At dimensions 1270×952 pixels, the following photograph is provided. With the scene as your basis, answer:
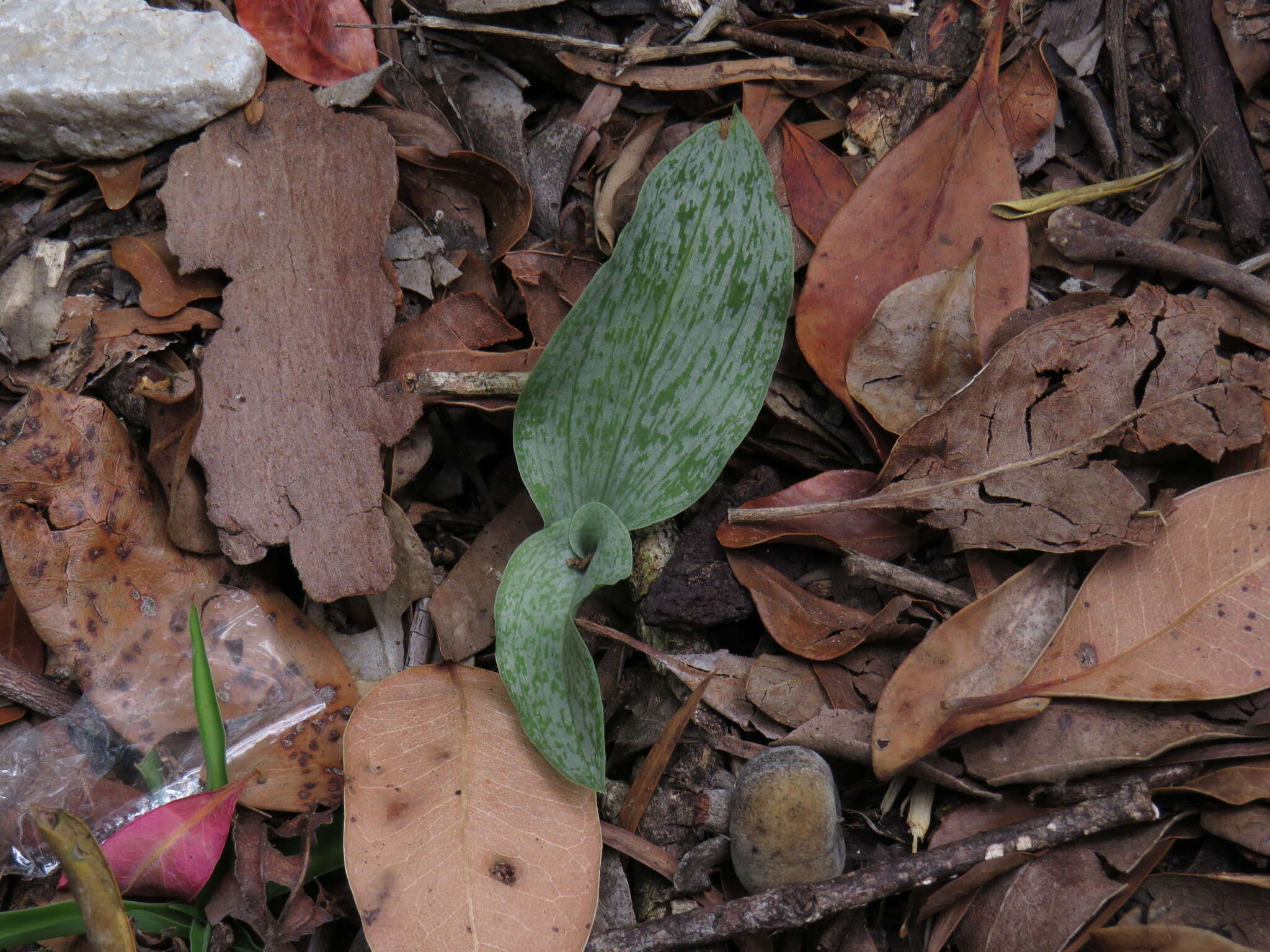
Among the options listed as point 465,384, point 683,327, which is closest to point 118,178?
point 465,384

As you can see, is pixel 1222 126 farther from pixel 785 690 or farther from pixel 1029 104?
pixel 785 690

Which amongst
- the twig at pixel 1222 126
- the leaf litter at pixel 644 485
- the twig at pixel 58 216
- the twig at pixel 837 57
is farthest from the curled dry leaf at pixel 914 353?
the twig at pixel 58 216

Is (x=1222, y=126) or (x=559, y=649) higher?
(x=1222, y=126)

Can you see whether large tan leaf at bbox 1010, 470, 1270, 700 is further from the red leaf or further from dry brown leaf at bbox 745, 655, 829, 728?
the red leaf

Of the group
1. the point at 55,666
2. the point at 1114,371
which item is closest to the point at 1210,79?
the point at 1114,371

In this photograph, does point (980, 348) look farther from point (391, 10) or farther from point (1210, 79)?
point (391, 10)

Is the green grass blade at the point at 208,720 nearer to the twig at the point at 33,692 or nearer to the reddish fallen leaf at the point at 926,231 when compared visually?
the twig at the point at 33,692

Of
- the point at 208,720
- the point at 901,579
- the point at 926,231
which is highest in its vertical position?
the point at 926,231

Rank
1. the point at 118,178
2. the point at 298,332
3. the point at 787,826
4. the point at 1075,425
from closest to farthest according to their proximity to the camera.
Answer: the point at 787,826 → the point at 1075,425 → the point at 298,332 → the point at 118,178
